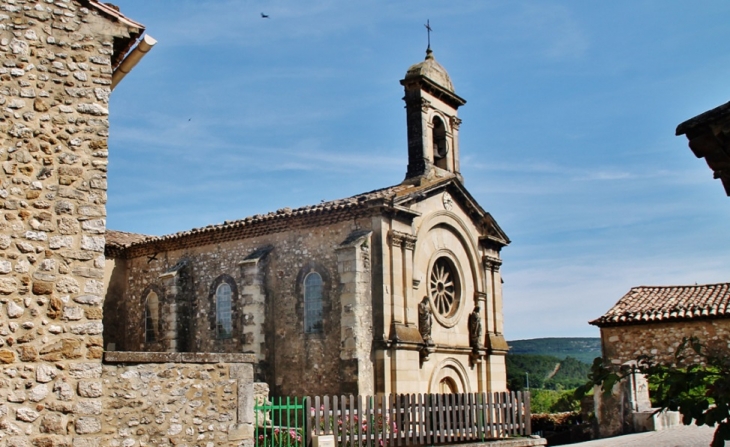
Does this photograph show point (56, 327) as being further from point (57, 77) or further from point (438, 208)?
point (438, 208)

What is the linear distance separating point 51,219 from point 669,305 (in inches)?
895

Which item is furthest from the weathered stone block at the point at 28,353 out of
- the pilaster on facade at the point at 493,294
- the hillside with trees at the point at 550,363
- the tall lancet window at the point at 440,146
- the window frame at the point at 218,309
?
the hillside with trees at the point at 550,363

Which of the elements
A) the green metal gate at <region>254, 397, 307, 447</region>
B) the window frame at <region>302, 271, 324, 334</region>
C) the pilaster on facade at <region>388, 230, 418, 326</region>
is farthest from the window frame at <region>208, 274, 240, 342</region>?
the green metal gate at <region>254, 397, 307, 447</region>

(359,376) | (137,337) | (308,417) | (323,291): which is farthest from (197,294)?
(308,417)

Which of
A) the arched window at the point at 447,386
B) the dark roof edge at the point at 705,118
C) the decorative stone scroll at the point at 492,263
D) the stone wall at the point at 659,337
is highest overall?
the decorative stone scroll at the point at 492,263

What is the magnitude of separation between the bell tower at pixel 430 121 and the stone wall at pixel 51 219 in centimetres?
1473

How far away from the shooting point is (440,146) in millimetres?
25688

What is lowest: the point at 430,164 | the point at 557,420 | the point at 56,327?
the point at 557,420

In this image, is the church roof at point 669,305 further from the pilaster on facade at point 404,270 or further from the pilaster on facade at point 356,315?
the pilaster on facade at point 356,315

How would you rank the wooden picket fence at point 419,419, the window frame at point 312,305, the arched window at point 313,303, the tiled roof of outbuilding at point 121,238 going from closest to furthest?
1. the wooden picket fence at point 419,419
2. the window frame at point 312,305
3. the arched window at point 313,303
4. the tiled roof of outbuilding at point 121,238

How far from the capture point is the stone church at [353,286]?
21219 mm

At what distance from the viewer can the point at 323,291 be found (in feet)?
71.7

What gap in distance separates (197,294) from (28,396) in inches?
633

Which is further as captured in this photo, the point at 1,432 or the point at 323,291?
the point at 323,291
